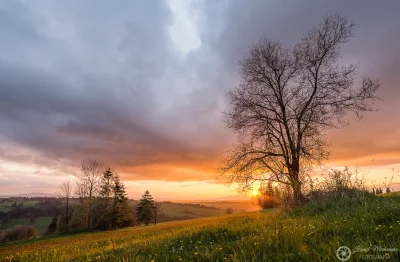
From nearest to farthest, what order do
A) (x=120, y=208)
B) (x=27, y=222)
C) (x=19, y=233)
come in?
(x=120, y=208)
(x=19, y=233)
(x=27, y=222)

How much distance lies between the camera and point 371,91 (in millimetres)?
16016

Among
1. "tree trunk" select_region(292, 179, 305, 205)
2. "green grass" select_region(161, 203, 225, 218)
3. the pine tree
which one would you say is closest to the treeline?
the pine tree

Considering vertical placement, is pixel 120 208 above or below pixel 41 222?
above

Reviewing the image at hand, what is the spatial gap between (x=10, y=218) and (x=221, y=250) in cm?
15626

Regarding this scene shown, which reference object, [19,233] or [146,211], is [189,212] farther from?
[19,233]

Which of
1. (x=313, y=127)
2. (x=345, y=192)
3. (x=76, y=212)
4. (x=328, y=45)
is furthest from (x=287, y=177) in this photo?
(x=76, y=212)

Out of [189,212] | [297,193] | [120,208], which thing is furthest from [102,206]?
[189,212]

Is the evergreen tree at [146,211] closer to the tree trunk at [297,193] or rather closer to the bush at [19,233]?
the bush at [19,233]

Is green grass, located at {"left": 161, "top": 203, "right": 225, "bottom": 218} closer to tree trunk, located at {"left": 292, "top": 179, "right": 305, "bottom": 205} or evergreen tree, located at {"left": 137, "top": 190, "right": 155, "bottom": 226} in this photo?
evergreen tree, located at {"left": 137, "top": 190, "right": 155, "bottom": 226}

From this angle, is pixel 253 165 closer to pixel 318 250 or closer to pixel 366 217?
pixel 366 217

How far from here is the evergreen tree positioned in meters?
74.0

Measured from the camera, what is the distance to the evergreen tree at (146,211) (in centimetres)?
7400

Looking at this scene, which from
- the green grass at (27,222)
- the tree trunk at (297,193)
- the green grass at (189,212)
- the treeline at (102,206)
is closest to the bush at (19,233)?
the treeline at (102,206)

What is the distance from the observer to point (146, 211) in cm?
7400
